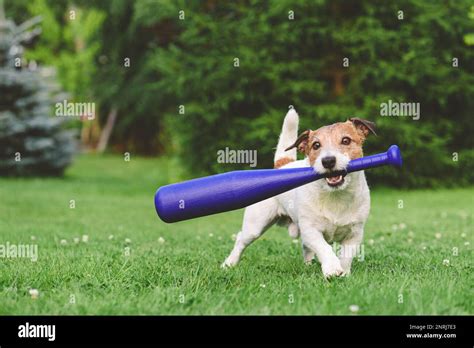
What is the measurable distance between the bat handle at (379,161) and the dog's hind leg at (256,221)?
1.10 metres

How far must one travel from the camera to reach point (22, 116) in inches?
704

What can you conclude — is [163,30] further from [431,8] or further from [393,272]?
[393,272]

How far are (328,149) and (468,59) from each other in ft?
38.0

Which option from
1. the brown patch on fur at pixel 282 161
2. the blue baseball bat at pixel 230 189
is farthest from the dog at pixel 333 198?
the brown patch on fur at pixel 282 161

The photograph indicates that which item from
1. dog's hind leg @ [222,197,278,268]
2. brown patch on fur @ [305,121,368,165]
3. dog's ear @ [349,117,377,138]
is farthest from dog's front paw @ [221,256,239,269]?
dog's ear @ [349,117,377,138]

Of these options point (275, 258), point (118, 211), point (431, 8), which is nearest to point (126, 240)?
point (275, 258)

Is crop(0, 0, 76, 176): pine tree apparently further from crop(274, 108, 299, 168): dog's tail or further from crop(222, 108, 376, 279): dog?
crop(222, 108, 376, 279): dog

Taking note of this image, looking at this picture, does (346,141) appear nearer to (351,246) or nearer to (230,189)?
(351,246)

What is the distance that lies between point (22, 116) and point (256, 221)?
13.3 meters

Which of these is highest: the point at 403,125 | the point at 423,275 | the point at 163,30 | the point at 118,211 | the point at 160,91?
the point at 163,30

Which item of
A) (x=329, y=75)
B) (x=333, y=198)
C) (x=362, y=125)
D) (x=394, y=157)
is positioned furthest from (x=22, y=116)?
(x=394, y=157)

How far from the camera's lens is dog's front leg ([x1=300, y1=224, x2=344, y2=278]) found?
4.96m

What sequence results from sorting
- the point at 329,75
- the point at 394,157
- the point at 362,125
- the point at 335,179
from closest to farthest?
the point at 394,157 → the point at 335,179 → the point at 362,125 → the point at 329,75

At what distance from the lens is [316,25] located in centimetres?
1516
